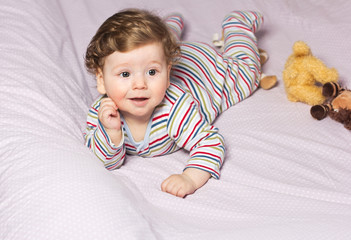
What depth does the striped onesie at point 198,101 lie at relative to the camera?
127 cm

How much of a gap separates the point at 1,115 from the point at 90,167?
0.33m

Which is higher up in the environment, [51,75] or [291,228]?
[51,75]

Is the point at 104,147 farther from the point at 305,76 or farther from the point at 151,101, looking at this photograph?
the point at 305,76

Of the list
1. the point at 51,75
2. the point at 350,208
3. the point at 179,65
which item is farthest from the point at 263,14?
the point at 350,208

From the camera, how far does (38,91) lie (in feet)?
4.42

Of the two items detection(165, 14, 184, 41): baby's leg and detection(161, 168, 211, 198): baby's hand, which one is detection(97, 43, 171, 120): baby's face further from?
detection(165, 14, 184, 41): baby's leg

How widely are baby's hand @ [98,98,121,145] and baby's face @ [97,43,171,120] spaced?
0.02 m

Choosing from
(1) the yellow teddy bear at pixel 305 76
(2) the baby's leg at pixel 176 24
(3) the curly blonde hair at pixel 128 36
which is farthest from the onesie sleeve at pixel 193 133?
(2) the baby's leg at pixel 176 24

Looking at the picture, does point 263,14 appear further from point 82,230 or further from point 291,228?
point 82,230

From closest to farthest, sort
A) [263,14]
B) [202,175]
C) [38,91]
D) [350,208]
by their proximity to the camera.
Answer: [350,208] → [202,175] → [38,91] → [263,14]

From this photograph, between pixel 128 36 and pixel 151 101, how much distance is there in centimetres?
17

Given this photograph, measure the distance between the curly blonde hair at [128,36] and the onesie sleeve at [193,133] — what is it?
0.14 meters

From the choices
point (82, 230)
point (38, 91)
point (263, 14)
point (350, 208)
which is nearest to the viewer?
point (82, 230)

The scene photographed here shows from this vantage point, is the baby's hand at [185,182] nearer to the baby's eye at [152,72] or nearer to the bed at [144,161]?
the bed at [144,161]
